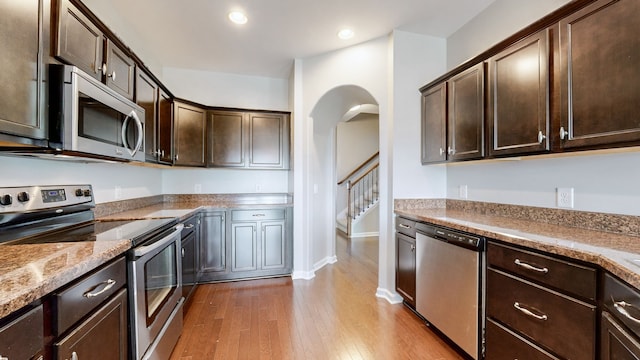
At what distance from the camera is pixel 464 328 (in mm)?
1799

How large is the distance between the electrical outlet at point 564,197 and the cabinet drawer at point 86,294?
263 centimetres

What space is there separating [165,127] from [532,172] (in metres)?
3.43

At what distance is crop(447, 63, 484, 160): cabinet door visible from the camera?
2.06m

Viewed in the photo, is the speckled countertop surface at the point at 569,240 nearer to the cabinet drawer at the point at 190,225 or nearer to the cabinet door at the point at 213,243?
the cabinet drawer at the point at 190,225

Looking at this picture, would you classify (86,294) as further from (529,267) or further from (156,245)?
(529,267)

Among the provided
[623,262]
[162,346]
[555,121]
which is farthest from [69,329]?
[555,121]

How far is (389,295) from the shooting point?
107 inches

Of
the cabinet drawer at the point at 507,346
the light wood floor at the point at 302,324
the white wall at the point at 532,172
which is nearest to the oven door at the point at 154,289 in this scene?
the light wood floor at the point at 302,324

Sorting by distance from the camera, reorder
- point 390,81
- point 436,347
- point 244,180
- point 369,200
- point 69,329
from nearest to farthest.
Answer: point 69,329, point 436,347, point 390,81, point 244,180, point 369,200

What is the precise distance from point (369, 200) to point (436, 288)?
409 centimetres

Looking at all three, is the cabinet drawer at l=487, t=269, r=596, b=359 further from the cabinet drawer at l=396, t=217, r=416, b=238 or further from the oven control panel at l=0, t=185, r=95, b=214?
the oven control panel at l=0, t=185, r=95, b=214

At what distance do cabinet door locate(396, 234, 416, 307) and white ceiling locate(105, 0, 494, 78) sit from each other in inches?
81.6

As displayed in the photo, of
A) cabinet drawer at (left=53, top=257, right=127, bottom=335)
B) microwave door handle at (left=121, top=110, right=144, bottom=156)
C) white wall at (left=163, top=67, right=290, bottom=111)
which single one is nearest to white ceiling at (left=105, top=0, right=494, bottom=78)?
white wall at (left=163, top=67, right=290, bottom=111)

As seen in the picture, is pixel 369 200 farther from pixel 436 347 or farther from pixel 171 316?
pixel 171 316
